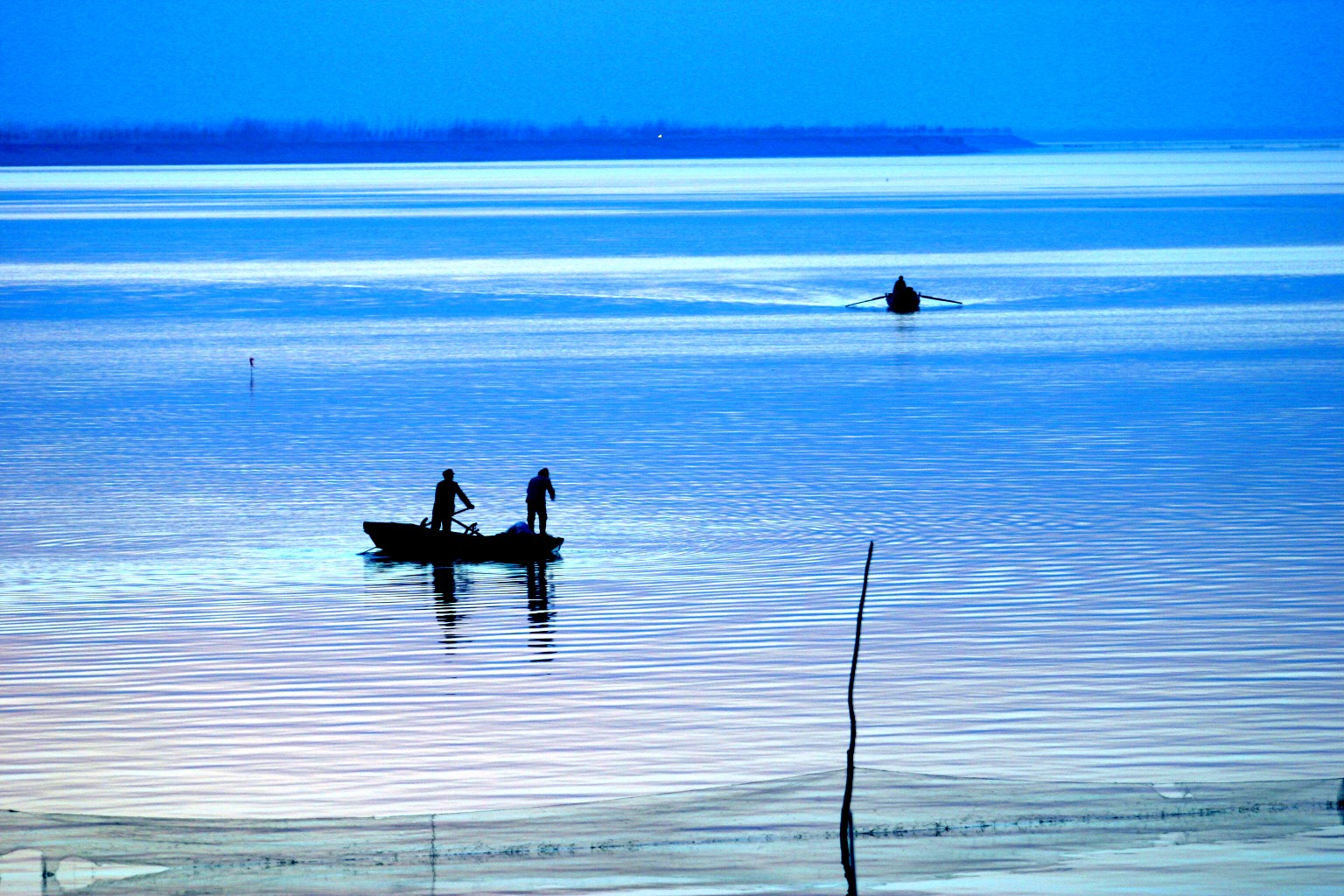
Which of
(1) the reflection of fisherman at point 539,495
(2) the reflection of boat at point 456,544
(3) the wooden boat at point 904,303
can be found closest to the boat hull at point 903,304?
(3) the wooden boat at point 904,303

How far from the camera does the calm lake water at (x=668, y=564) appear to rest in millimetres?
18109

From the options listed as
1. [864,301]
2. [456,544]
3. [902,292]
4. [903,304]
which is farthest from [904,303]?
[456,544]

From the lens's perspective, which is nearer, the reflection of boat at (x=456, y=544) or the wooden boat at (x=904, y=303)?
the reflection of boat at (x=456, y=544)

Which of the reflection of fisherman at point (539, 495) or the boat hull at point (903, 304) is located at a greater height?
the boat hull at point (903, 304)

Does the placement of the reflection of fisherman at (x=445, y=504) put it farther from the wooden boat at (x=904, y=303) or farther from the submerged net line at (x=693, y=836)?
the wooden boat at (x=904, y=303)

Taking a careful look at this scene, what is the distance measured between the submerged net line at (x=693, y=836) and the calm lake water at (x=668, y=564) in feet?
2.22

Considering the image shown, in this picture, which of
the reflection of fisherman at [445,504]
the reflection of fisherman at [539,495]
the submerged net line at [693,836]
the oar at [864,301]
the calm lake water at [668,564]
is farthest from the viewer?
the oar at [864,301]

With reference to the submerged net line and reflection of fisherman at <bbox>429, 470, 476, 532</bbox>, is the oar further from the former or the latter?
the submerged net line

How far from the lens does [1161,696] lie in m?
19.8

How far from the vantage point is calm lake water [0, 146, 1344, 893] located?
18109 millimetres

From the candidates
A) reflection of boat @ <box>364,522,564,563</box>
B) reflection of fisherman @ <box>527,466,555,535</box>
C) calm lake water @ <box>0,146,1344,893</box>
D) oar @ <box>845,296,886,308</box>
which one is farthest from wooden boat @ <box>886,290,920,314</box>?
A: reflection of boat @ <box>364,522,564,563</box>

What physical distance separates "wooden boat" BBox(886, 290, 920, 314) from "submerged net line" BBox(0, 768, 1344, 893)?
194ft

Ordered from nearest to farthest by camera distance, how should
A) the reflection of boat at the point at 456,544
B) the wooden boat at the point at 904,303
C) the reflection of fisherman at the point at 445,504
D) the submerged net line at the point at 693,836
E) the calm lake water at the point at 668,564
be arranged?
the submerged net line at the point at 693,836 → the calm lake water at the point at 668,564 → the reflection of boat at the point at 456,544 → the reflection of fisherman at the point at 445,504 → the wooden boat at the point at 904,303

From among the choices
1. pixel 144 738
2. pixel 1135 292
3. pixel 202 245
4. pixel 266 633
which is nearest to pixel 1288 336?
pixel 1135 292
